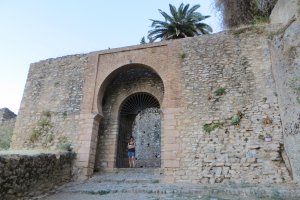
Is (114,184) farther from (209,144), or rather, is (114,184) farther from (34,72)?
Result: (34,72)

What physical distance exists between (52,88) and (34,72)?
1.52 m

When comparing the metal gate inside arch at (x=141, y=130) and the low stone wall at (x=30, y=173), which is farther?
the metal gate inside arch at (x=141, y=130)

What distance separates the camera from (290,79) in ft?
23.3

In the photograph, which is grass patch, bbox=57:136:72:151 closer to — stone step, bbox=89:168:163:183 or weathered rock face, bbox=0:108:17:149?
stone step, bbox=89:168:163:183

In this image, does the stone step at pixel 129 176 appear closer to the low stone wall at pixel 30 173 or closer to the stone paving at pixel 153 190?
the stone paving at pixel 153 190

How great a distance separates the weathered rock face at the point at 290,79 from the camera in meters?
6.79

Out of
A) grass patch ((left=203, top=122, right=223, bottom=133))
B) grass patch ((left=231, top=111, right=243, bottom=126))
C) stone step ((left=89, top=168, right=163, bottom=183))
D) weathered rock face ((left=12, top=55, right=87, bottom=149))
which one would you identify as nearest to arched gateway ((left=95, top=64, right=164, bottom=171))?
stone step ((left=89, top=168, right=163, bottom=183))

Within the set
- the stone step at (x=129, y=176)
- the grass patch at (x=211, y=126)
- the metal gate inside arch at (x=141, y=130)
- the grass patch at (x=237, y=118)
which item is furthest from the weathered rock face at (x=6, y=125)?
the grass patch at (x=237, y=118)

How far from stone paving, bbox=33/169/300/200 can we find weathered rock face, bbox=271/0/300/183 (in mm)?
1025

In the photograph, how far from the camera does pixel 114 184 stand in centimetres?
819

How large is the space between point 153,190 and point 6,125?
11662 mm

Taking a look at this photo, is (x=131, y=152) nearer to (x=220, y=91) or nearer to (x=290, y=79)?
(x=220, y=91)

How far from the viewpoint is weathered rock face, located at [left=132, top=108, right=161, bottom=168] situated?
18141mm

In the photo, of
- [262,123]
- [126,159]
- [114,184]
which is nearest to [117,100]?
[126,159]
